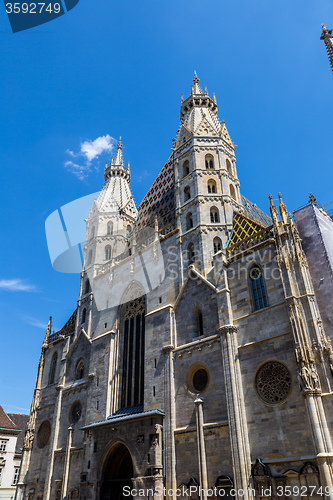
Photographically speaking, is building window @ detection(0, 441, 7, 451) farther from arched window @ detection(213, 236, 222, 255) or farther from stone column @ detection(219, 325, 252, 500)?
arched window @ detection(213, 236, 222, 255)

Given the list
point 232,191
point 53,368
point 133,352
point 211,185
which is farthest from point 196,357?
point 53,368

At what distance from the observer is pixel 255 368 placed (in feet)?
68.8

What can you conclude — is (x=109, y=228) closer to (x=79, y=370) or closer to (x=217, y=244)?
(x=79, y=370)

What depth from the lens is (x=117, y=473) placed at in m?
25.7

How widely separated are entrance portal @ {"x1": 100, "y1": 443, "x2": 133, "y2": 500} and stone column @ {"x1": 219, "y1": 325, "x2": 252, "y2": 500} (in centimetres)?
881

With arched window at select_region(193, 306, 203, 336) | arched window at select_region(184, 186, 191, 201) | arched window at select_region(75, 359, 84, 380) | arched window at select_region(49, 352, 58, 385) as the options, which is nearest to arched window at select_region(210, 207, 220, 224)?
arched window at select_region(184, 186, 191, 201)

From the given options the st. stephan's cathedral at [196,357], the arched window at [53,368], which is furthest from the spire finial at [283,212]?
the arched window at [53,368]

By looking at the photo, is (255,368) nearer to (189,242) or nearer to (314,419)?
(314,419)

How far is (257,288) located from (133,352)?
1132 cm

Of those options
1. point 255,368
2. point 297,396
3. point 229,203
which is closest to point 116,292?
point 229,203

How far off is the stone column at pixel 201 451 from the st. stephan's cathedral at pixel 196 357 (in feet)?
0.24

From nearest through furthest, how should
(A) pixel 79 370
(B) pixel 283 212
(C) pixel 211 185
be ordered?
(B) pixel 283 212 < (C) pixel 211 185 < (A) pixel 79 370

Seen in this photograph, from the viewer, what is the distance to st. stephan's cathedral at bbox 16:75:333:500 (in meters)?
19.0

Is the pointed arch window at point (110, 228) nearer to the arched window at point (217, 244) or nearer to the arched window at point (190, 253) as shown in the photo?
the arched window at point (190, 253)
